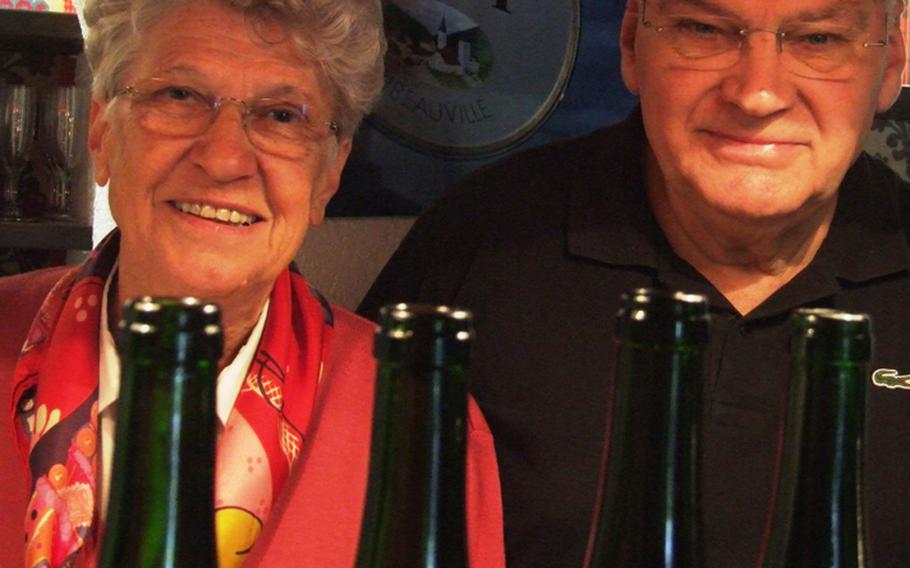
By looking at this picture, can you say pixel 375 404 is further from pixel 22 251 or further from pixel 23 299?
pixel 22 251

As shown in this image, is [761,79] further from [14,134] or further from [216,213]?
[14,134]

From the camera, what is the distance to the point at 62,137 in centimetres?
210

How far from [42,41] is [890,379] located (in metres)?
1.56

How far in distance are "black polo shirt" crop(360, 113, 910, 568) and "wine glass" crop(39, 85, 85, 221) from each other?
0.83m

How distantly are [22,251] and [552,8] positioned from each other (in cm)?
114

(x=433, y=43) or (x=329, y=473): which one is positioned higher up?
(x=433, y=43)

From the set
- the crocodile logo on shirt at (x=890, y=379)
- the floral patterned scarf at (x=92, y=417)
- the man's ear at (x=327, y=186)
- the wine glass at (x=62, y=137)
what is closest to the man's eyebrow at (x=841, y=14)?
the crocodile logo on shirt at (x=890, y=379)

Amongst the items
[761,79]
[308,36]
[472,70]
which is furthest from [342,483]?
[472,70]

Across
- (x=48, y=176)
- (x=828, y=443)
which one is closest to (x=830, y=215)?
(x=828, y=443)

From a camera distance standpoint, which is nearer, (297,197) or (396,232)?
(297,197)

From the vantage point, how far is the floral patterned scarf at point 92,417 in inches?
43.6

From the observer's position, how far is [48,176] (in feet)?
7.22

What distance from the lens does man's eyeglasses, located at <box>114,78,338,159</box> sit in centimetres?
125

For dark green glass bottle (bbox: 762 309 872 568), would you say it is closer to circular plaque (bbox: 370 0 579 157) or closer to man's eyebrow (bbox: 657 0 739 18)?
man's eyebrow (bbox: 657 0 739 18)
